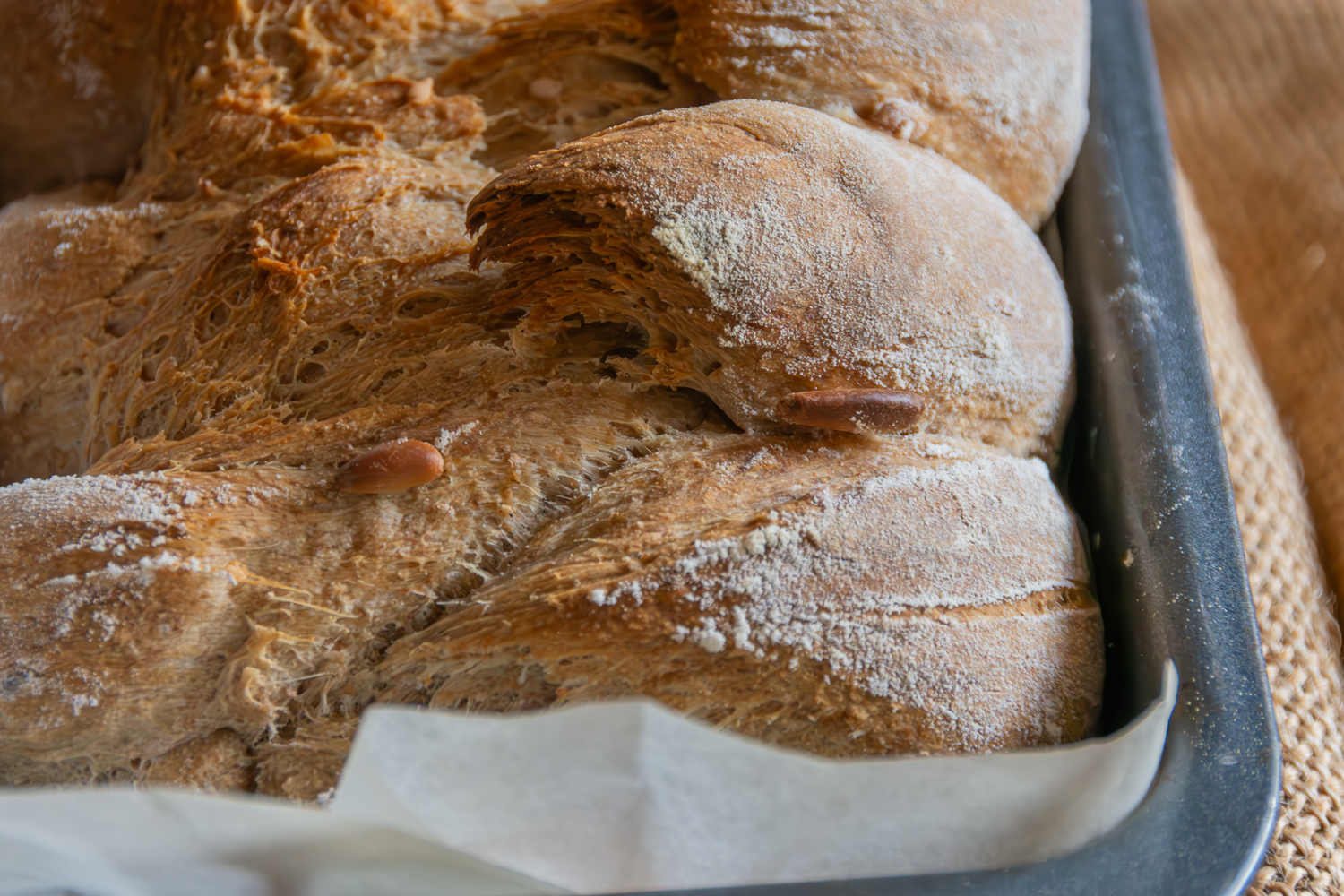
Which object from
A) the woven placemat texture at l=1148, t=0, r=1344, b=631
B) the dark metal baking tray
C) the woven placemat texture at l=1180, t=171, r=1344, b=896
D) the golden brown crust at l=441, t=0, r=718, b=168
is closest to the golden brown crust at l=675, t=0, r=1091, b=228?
the golden brown crust at l=441, t=0, r=718, b=168

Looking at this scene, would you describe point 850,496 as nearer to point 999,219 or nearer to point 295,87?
point 999,219

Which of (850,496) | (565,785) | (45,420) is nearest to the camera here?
(565,785)

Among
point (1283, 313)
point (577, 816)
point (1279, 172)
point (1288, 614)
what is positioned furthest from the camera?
point (1279, 172)

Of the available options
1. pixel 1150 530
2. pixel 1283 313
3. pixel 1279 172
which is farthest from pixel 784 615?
pixel 1279 172

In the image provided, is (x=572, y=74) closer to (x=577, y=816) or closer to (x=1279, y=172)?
(x=577, y=816)

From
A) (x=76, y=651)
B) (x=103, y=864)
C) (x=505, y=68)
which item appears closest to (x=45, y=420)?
(x=76, y=651)
